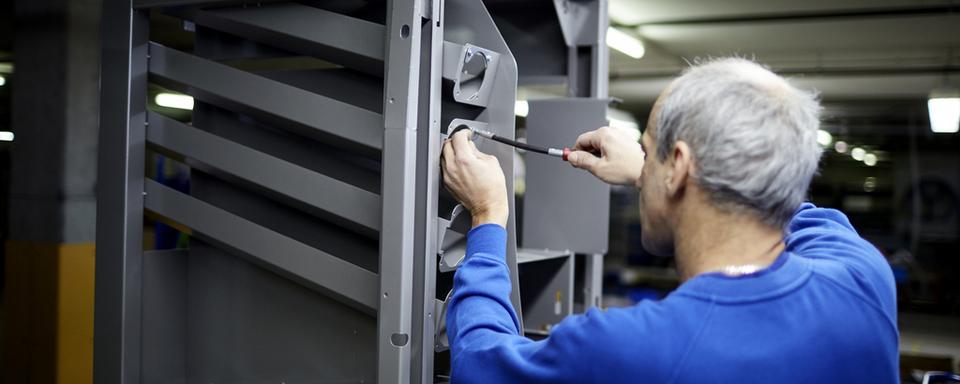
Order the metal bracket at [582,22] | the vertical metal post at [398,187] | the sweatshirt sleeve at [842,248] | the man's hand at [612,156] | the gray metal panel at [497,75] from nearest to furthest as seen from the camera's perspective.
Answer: the sweatshirt sleeve at [842,248], the man's hand at [612,156], the vertical metal post at [398,187], the gray metal panel at [497,75], the metal bracket at [582,22]

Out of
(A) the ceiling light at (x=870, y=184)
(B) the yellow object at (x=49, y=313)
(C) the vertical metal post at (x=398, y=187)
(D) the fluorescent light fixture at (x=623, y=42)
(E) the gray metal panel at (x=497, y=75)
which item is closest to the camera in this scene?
(C) the vertical metal post at (x=398, y=187)

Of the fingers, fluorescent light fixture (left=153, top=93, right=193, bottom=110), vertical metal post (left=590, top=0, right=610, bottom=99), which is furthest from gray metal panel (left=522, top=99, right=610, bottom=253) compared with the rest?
fluorescent light fixture (left=153, top=93, right=193, bottom=110)

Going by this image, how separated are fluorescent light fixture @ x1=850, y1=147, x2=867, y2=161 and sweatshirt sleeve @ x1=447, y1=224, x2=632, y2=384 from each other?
43.1 feet

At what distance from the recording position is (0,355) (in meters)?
5.83

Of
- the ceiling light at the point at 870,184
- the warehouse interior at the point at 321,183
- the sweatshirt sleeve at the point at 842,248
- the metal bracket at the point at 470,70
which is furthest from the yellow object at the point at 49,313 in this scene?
the ceiling light at the point at 870,184

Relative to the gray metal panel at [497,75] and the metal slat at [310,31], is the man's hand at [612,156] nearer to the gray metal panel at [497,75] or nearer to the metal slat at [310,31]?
the gray metal panel at [497,75]

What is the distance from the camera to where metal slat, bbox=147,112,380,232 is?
73.9 inches

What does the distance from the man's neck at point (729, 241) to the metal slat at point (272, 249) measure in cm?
86

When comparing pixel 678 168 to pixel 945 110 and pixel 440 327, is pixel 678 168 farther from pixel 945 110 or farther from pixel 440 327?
pixel 945 110

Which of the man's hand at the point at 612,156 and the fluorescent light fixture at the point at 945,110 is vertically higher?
the fluorescent light fixture at the point at 945,110

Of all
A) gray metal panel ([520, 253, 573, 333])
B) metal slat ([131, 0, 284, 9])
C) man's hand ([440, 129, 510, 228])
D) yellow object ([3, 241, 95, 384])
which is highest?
metal slat ([131, 0, 284, 9])

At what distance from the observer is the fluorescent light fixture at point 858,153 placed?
517 inches

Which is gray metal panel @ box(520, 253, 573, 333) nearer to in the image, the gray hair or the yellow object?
the gray hair

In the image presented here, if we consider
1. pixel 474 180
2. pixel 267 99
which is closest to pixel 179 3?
pixel 267 99
